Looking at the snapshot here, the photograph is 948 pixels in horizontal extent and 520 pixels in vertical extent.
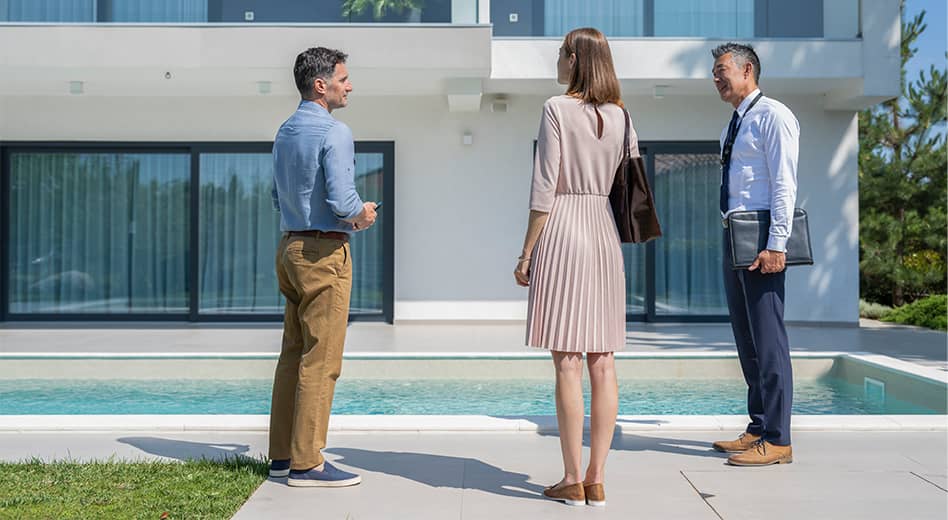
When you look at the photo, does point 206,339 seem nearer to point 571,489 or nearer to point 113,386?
point 113,386

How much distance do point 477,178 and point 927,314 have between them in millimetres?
5143

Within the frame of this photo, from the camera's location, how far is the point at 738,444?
3580 millimetres

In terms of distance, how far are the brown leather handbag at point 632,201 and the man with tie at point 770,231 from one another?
2.06 ft

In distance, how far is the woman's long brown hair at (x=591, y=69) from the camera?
→ 2.88 metres

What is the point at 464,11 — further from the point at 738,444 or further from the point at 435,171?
the point at 738,444

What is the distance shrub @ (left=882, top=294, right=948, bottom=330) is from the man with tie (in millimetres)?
7131

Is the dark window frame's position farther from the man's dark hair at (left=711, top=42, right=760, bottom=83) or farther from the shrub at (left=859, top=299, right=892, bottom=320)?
the man's dark hair at (left=711, top=42, right=760, bottom=83)

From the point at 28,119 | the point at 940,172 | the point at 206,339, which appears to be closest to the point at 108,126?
the point at 28,119

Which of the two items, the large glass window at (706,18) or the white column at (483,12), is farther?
the large glass window at (706,18)

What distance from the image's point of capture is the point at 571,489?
2.85 m

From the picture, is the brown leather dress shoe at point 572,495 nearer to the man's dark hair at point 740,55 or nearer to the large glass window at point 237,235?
the man's dark hair at point 740,55

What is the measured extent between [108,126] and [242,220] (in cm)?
172

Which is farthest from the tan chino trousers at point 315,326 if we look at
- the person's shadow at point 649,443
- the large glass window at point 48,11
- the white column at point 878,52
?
the white column at point 878,52

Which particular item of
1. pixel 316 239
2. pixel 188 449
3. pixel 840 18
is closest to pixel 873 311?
pixel 840 18
